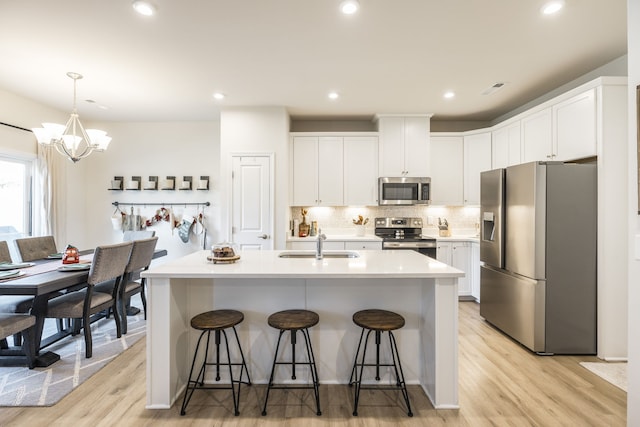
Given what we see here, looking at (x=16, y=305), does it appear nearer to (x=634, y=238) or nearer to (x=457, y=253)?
(x=634, y=238)

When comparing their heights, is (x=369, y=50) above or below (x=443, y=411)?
above

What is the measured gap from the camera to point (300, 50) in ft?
9.18

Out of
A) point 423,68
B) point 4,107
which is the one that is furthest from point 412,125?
point 4,107

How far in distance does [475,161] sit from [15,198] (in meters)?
6.47

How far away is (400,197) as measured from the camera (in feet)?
15.3

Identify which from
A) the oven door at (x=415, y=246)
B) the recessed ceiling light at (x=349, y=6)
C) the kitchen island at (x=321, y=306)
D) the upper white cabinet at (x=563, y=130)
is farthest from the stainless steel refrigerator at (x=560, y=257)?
the recessed ceiling light at (x=349, y=6)

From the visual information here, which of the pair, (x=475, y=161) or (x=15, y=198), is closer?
(x=15, y=198)

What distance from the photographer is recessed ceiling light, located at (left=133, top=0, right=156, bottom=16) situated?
215 cm

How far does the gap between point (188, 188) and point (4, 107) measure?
7.63 feet

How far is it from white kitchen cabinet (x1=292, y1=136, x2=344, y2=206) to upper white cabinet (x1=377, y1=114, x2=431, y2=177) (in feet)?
2.17

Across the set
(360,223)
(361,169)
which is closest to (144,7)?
(361,169)

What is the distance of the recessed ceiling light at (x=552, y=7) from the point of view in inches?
84.7

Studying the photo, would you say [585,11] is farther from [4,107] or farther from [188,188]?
[4,107]

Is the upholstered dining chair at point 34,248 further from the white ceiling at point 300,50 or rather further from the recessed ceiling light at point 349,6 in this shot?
the recessed ceiling light at point 349,6
